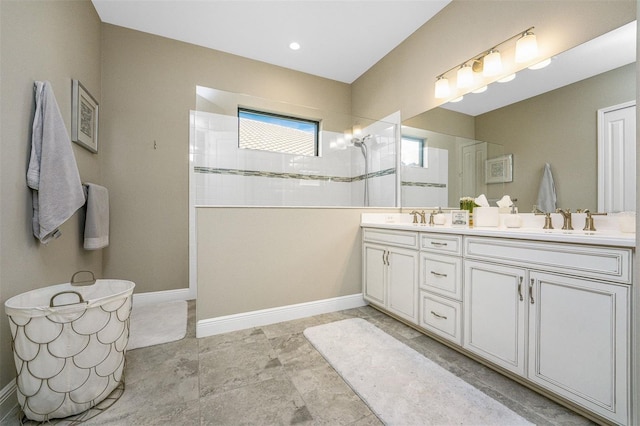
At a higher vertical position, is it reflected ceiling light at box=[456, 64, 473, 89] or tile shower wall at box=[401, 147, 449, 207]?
reflected ceiling light at box=[456, 64, 473, 89]

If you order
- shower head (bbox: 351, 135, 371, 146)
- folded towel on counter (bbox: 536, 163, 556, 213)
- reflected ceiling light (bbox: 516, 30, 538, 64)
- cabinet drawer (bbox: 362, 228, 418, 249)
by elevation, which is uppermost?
reflected ceiling light (bbox: 516, 30, 538, 64)

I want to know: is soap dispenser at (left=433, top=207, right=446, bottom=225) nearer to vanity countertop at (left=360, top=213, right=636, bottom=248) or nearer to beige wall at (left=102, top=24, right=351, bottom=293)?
vanity countertop at (left=360, top=213, right=636, bottom=248)

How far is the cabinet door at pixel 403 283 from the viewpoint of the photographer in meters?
2.01

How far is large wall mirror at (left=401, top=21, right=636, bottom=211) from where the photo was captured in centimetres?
140

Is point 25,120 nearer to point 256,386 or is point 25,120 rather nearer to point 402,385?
point 256,386

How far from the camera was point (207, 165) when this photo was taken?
7.47 feet

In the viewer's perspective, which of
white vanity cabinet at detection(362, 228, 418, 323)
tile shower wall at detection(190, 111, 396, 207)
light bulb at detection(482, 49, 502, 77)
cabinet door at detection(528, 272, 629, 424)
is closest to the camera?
cabinet door at detection(528, 272, 629, 424)

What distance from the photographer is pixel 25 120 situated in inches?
56.6

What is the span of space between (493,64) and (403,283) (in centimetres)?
176

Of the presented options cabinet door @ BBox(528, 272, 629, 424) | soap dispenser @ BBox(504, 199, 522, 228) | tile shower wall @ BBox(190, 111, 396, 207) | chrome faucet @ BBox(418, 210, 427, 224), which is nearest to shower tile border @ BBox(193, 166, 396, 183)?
tile shower wall @ BBox(190, 111, 396, 207)

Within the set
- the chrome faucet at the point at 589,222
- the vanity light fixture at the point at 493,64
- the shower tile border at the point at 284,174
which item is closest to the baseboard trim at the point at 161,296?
the shower tile border at the point at 284,174

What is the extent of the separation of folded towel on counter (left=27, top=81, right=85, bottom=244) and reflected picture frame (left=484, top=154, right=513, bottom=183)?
286cm

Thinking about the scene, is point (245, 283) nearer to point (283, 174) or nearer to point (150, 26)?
point (283, 174)

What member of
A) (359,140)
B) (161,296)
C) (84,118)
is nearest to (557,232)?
(359,140)
